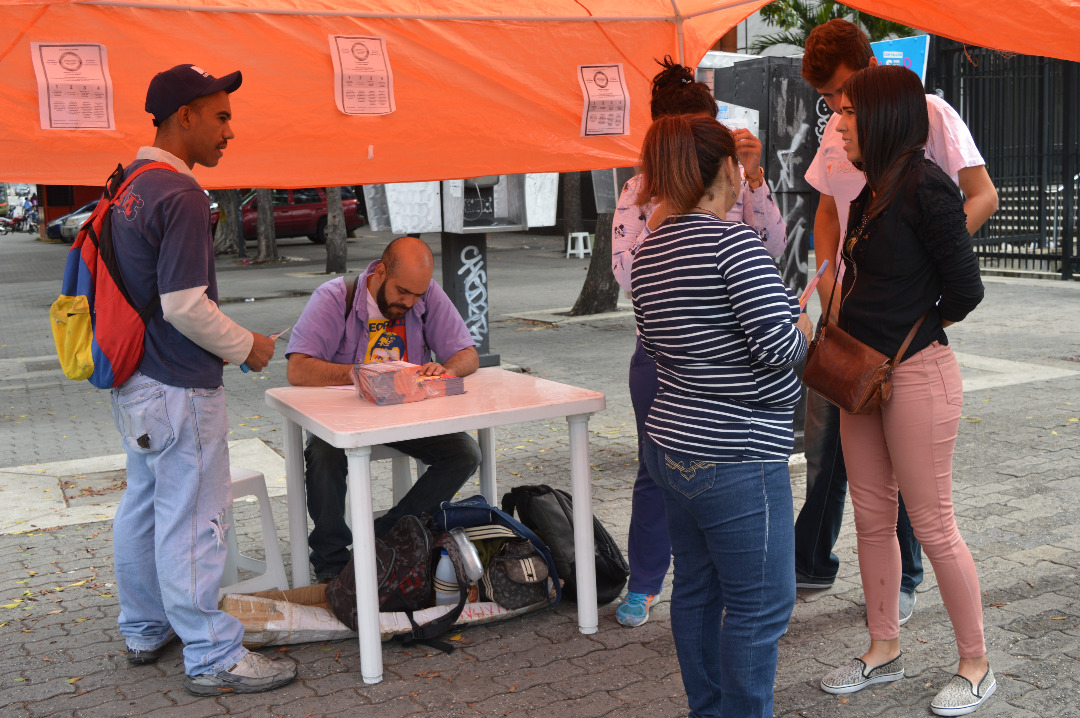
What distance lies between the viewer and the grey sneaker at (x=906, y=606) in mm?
3791

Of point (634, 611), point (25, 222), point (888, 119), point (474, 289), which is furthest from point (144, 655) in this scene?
point (25, 222)

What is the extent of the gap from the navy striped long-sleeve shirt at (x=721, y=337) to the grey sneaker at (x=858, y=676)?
1.08 meters

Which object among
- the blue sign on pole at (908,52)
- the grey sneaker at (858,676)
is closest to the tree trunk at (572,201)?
the blue sign on pole at (908,52)

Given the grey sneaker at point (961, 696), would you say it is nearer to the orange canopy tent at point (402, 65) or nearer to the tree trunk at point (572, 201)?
the orange canopy tent at point (402, 65)

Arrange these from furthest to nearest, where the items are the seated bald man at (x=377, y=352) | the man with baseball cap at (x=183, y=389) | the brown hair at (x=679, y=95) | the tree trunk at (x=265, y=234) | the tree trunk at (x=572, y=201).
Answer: the tree trunk at (x=265, y=234) → the tree trunk at (x=572, y=201) → the seated bald man at (x=377, y=352) → the brown hair at (x=679, y=95) → the man with baseball cap at (x=183, y=389)

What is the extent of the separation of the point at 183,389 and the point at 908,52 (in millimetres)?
13472

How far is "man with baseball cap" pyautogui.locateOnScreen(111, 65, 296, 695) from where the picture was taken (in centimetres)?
319

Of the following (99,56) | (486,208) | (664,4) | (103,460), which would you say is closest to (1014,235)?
(486,208)

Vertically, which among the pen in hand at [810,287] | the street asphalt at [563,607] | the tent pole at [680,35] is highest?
the tent pole at [680,35]

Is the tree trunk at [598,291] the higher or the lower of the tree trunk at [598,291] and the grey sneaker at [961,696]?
the higher

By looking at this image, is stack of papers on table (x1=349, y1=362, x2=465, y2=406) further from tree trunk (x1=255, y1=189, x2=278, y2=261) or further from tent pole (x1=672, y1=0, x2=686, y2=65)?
tree trunk (x1=255, y1=189, x2=278, y2=261)

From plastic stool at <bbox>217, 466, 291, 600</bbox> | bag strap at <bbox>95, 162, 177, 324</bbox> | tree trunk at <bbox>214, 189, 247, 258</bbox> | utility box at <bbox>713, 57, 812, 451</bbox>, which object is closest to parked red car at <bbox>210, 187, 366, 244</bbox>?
tree trunk at <bbox>214, 189, 247, 258</bbox>

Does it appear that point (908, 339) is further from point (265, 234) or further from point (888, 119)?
point (265, 234)

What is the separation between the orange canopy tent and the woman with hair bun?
1.19 meters
